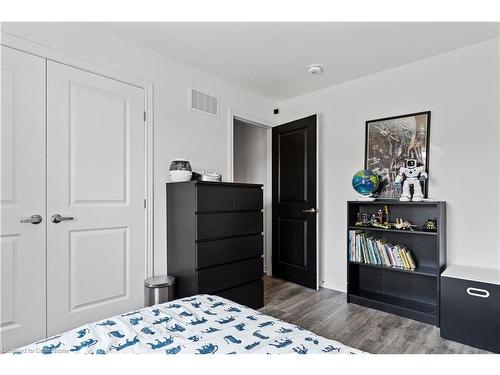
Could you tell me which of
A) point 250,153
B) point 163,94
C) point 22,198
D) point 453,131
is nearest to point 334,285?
point 453,131

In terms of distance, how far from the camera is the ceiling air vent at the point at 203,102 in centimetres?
303

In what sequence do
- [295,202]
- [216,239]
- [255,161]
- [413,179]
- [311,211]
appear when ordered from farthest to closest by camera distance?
[255,161] < [295,202] < [311,211] < [413,179] < [216,239]

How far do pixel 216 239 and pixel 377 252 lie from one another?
1628 mm

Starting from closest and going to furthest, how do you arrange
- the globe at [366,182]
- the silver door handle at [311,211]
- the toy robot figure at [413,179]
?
1. the toy robot figure at [413,179]
2. the globe at [366,182]
3. the silver door handle at [311,211]

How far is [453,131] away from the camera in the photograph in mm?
2678

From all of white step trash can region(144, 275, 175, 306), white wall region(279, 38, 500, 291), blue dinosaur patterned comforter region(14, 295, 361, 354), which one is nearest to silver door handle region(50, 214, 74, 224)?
white step trash can region(144, 275, 175, 306)

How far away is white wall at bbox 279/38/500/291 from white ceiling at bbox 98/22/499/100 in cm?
16

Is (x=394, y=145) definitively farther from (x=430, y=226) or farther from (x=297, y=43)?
(x=297, y=43)

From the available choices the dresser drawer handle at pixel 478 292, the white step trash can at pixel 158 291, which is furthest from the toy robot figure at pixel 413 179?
the white step trash can at pixel 158 291

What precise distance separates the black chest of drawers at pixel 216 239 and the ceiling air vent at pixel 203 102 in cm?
94

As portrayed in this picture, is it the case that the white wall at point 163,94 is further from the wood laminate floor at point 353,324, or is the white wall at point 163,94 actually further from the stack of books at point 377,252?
the stack of books at point 377,252
